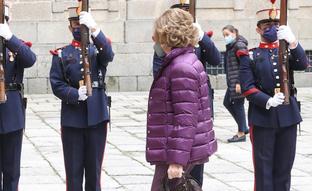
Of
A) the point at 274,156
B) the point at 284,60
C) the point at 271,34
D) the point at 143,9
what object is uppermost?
the point at 143,9

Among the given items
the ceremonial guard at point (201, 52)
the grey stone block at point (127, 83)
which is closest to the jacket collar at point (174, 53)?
the ceremonial guard at point (201, 52)

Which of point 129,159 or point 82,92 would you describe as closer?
point 82,92

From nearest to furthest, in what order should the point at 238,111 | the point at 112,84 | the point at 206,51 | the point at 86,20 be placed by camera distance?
the point at 86,20, the point at 206,51, the point at 238,111, the point at 112,84

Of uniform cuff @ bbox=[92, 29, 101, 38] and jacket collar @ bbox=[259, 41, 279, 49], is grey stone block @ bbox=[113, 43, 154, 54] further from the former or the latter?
uniform cuff @ bbox=[92, 29, 101, 38]

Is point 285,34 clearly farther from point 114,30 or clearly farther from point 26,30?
point 26,30

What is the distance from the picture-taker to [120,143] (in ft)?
32.8

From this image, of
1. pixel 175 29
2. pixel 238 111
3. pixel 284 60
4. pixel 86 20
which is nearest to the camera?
pixel 175 29

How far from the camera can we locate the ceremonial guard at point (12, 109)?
18.7 feet

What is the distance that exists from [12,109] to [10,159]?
0.41 meters

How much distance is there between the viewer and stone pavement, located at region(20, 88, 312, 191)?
741 cm

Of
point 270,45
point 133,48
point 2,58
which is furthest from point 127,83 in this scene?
point 2,58

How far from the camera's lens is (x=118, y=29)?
16781 mm

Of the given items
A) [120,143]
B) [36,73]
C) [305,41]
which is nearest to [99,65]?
[120,143]

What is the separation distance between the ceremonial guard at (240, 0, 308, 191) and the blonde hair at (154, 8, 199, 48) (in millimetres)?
1589
